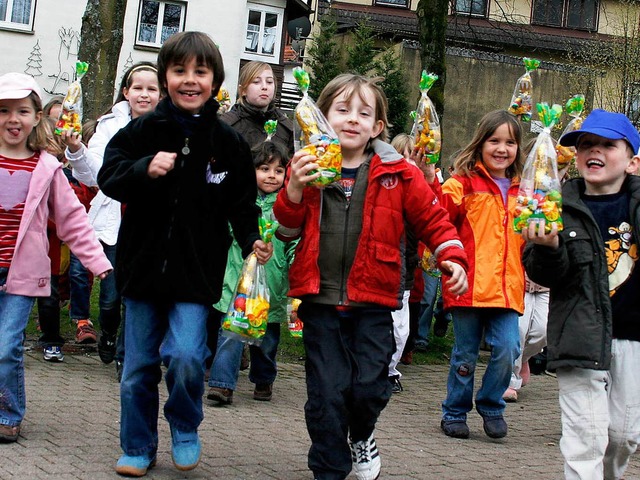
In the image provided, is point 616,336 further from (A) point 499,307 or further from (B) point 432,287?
(B) point 432,287

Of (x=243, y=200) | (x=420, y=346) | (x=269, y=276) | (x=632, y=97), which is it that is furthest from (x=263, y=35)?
(x=243, y=200)

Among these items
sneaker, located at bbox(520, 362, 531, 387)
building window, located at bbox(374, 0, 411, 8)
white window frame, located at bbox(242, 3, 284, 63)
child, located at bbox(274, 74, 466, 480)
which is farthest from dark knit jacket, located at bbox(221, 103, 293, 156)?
building window, located at bbox(374, 0, 411, 8)

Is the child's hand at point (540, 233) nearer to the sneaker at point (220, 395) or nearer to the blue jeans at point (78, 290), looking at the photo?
the sneaker at point (220, 395)

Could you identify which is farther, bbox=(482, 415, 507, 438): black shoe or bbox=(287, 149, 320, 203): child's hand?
bbox=(482, 415, 507, 438): black shoe

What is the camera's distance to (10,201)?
584cm

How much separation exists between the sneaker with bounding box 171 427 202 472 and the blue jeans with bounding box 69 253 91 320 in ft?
14.5

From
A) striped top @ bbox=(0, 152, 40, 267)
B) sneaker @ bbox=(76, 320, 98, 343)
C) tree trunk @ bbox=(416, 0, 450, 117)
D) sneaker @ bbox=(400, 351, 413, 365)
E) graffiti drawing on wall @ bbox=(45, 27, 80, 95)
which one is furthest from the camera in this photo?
graffiti drawing on wall @ bbox=(45, 27, 80, 95)

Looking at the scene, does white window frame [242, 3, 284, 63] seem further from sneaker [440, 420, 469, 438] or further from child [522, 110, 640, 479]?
child [522, 110, 640, 479]

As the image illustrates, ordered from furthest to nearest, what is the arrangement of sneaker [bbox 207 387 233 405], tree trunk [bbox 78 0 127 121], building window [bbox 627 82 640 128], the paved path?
building window [bbox 627 82 640 128] < tree trunk [bbox 78 0 127 121] < sneaker [bbox 207 387 233 405] < the paved path

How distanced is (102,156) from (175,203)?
2.84m

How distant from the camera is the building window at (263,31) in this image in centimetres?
3769

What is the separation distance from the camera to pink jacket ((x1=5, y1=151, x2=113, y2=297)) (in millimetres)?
5762

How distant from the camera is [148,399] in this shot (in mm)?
5152

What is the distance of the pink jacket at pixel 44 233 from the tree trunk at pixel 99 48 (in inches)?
205
